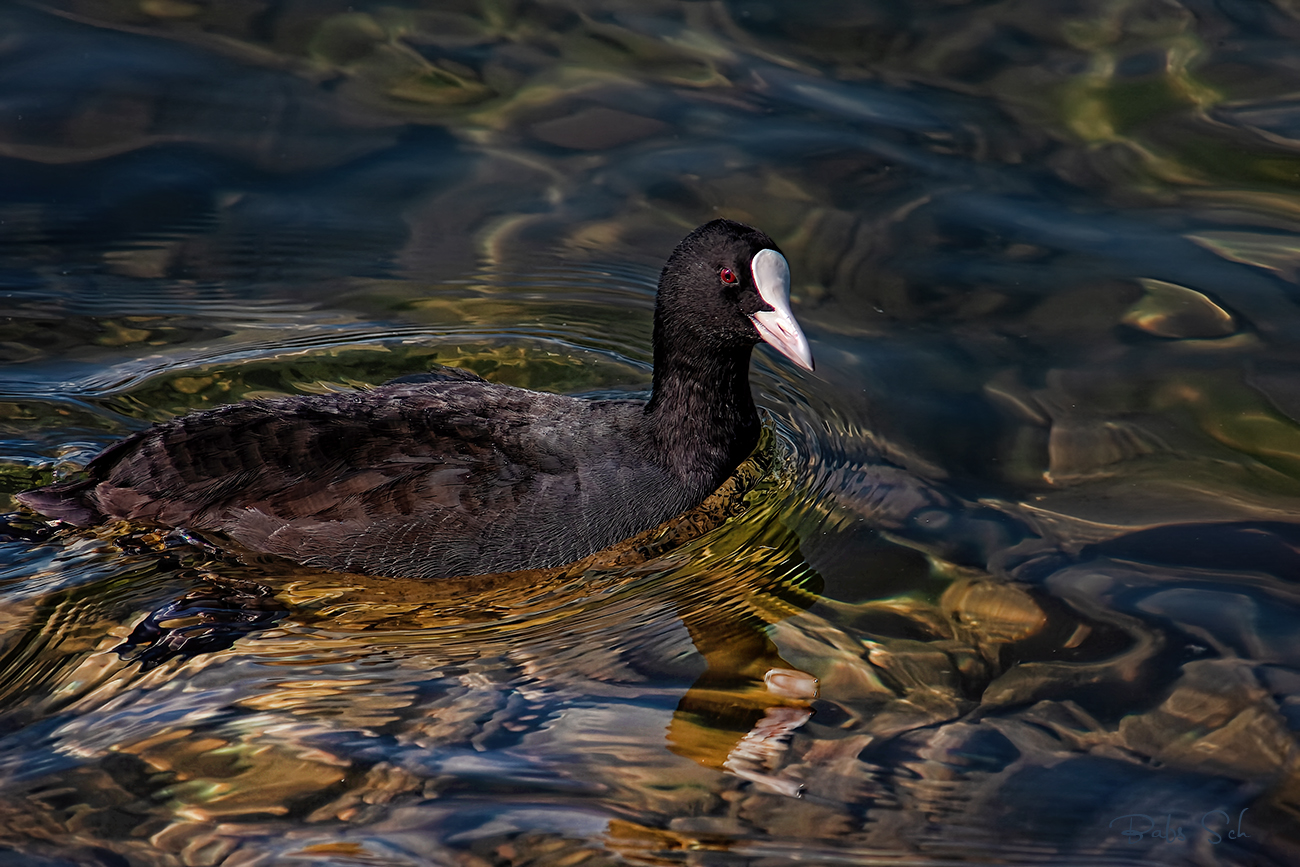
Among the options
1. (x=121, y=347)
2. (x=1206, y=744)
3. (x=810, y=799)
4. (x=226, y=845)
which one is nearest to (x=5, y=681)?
(x=226, y=845)

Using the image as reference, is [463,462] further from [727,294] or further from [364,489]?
[727,294]

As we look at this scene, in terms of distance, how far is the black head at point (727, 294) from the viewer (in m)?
4.97

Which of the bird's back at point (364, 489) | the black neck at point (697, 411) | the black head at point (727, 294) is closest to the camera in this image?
the bird's back at point (364, 489)

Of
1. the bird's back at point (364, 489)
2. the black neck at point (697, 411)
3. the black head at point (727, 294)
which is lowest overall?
the bird's back at point (364, 489)

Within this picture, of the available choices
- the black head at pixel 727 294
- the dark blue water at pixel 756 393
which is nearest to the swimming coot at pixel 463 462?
the black head at pixel 727 294

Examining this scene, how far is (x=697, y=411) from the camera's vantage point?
5141mm

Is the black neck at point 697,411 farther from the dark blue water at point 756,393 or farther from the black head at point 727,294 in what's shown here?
the dark blue water at point 756,393

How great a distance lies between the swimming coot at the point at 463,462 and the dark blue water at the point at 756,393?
0.50ft

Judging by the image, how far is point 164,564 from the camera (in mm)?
4797

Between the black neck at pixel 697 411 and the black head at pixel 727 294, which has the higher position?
the black head at pixel 727 294

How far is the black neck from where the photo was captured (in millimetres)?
5109

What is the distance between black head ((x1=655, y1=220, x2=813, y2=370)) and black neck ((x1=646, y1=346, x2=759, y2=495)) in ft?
0.20

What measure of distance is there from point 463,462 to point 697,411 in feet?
2.94

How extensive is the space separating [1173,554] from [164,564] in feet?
11.5
